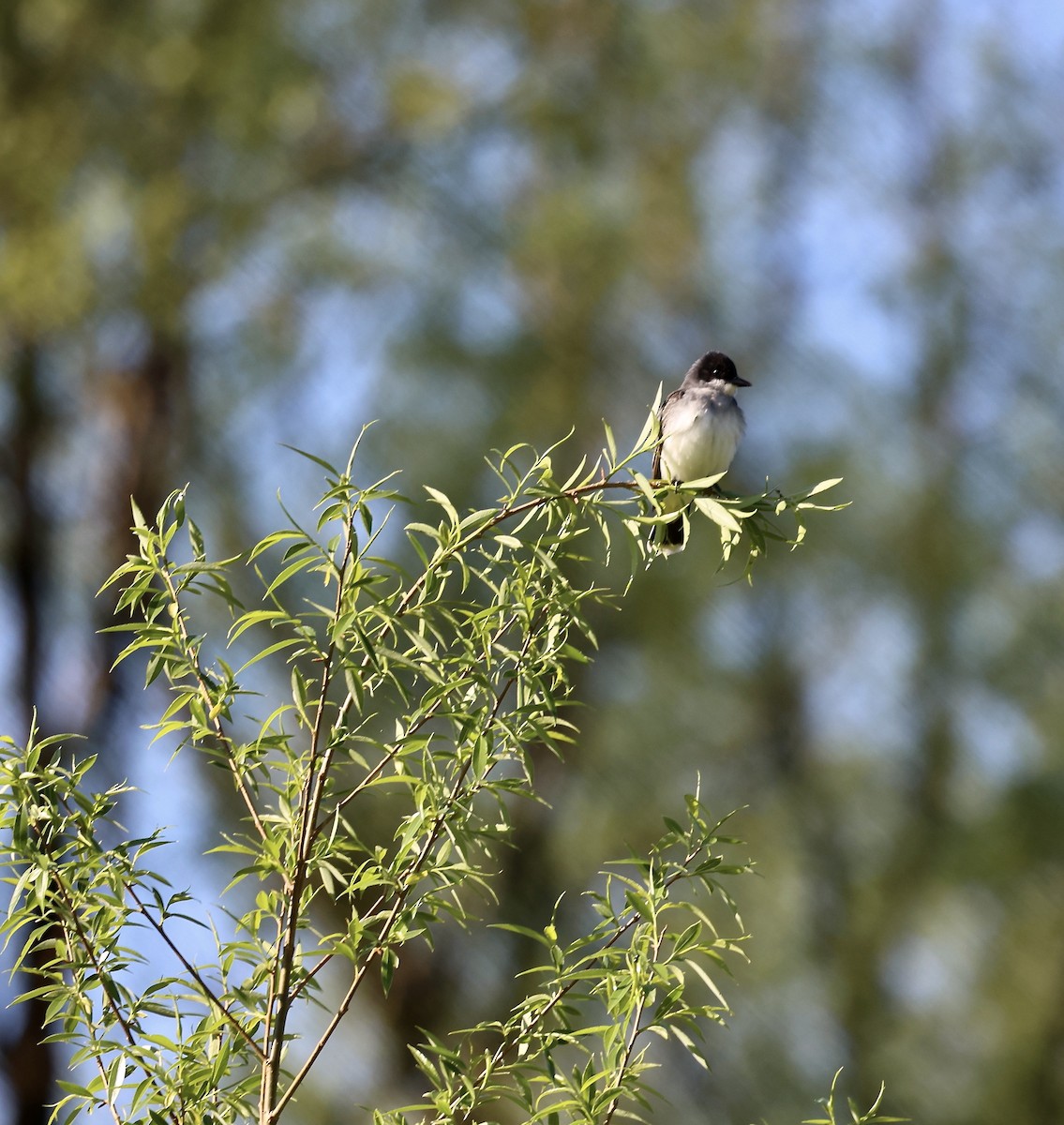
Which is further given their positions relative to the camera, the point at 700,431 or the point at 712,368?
the point at 712,368

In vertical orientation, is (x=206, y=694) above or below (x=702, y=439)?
below

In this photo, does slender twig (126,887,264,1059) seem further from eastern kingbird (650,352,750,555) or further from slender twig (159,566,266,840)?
eastern kingbird (650,352,750,555)

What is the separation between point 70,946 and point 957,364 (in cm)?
613

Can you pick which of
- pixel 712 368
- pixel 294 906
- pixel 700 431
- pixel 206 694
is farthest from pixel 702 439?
pixel 294 906

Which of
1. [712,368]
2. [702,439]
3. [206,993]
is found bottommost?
[206,993]

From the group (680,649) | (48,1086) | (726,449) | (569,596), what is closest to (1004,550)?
(680,649)

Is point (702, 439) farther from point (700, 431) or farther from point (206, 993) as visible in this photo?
point (206, 993)

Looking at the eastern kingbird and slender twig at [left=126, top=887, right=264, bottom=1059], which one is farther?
the eastern kingbird

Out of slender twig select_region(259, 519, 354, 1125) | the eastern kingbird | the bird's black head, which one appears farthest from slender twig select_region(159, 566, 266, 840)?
the bird's black head

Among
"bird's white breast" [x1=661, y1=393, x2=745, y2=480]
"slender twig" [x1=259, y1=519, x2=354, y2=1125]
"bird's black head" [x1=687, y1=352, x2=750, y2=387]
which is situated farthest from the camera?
"bird's black head" [x1=687, y1=352, x2=750, y2=387]

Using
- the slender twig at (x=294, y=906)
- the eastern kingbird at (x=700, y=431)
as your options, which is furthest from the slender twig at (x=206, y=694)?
the eastern kingbird at (x=700, y=431)

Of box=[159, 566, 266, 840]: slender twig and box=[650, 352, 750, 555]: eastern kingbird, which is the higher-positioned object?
box=[650, 352, 750, 555]: eastern kingbird

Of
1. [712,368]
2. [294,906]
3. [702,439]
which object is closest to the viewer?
[294,906]

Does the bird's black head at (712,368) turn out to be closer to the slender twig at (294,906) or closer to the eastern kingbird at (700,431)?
the eastern kingbird at (700,431)
